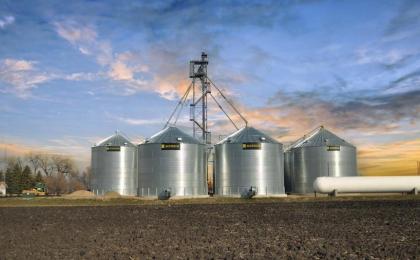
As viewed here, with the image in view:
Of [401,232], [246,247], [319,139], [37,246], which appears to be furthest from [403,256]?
[319,139]

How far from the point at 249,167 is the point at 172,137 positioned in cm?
1296

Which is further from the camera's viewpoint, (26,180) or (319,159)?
(26,180)

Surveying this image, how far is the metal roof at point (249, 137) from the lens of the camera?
249 ft

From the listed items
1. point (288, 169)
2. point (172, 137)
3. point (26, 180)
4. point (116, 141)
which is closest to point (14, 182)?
point (26, 180)

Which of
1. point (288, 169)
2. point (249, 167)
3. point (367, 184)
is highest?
point (249, 167)

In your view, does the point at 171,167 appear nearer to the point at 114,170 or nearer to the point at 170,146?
the point at 170,146

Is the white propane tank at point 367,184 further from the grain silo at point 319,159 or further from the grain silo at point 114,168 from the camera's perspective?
the grain silo at point 114,168

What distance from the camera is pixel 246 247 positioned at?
63.2 feet

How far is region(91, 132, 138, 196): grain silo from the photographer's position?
78688 mm

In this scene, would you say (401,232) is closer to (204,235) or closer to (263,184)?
(204,235)

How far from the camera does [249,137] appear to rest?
76.6 meters

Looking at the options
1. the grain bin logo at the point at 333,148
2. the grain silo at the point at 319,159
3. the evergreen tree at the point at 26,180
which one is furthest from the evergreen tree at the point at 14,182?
the grain bin logo at the point at 333,148

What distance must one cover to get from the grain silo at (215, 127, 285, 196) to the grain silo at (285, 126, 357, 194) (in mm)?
6962

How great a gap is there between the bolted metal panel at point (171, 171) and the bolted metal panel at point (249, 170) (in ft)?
12.5
